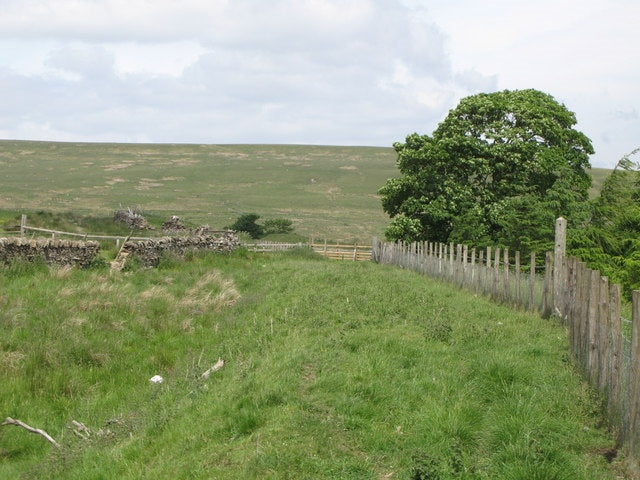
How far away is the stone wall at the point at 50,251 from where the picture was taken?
2106 cm

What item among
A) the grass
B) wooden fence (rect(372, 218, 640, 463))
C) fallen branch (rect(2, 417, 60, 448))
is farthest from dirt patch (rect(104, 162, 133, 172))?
fallen branch (rect(2, 417, 60, 448))

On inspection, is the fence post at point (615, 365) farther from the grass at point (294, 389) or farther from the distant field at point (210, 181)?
the distant field at point (210, 181)

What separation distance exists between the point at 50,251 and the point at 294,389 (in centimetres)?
1555

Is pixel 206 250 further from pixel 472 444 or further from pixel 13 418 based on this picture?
pixel 472 444

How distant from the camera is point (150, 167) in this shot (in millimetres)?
128125

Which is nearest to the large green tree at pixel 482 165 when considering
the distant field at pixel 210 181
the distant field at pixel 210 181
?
the distant field at pixel 210 181

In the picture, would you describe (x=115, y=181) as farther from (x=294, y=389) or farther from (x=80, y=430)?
(x=294, y=389)

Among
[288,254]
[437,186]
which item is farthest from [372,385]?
[288,254]

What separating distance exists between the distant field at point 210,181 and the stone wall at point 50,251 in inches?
1714

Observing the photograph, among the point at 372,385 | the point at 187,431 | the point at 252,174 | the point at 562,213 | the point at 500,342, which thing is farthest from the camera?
the point at 252,174

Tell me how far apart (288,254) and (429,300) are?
24.2m

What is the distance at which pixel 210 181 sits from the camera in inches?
4486

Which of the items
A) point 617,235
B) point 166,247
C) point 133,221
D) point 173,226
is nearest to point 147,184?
point 173,226

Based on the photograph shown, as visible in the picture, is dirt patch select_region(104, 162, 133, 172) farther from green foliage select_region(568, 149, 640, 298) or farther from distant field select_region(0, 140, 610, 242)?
green foliage select_region(568, 149, 640, 298)
